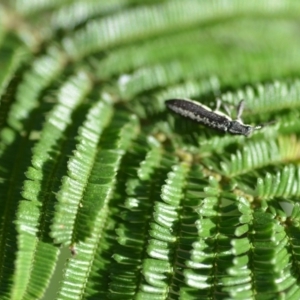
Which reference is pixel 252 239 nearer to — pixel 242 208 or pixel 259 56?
pixel 242 208

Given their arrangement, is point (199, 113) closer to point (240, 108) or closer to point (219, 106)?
point (219, 106)

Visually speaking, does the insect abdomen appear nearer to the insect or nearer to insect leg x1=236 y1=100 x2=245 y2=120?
the insect

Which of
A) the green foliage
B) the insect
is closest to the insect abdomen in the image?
the insect

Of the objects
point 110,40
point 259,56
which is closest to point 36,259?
point 110,40

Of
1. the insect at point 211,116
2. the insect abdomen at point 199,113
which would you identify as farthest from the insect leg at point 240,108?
the insect abdomen at point 199,113

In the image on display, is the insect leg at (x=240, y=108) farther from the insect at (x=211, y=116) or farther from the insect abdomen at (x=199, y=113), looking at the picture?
the insect abdomen at (x=199, y=113)

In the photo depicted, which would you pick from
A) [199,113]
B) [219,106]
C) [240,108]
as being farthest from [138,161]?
[240,108]

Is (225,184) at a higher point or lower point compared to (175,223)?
higher
